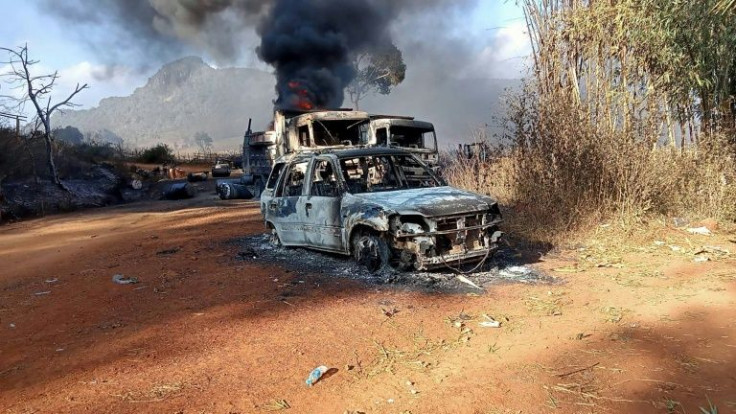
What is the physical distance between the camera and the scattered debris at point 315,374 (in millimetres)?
3175

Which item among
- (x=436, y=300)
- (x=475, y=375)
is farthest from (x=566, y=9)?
(x=475, y=375)

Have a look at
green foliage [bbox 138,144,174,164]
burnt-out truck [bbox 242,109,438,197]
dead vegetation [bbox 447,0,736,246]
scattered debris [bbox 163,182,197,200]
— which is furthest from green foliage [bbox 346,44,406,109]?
dead vegetation [bbox 447,0,736,246]

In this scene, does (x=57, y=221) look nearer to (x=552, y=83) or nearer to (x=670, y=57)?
(x=552, y=83)

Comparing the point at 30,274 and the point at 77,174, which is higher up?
the point at 77,174

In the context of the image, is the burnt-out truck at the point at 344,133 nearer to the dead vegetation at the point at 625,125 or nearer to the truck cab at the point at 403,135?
the truck cab at the point at 403,135

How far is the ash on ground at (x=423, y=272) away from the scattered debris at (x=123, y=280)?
60.7 inches

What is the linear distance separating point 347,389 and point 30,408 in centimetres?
193

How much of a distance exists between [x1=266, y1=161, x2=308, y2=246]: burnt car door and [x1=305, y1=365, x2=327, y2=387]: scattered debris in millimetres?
3628

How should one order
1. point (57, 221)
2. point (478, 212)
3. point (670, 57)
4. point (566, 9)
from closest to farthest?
point (478, 212), point (670, 57), point (566, 9), point (57, 221)

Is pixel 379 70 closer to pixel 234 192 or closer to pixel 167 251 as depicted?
pixel 234 192

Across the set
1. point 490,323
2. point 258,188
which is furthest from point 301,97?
point 490,323

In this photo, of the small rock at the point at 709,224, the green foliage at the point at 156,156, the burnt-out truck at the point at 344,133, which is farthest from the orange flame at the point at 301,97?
→ the green foliage at the point at 156,156

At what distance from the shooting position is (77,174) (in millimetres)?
22016

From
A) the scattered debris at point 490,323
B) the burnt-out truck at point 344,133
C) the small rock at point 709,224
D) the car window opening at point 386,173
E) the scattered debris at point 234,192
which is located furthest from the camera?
the scattered debris at point 234,192
